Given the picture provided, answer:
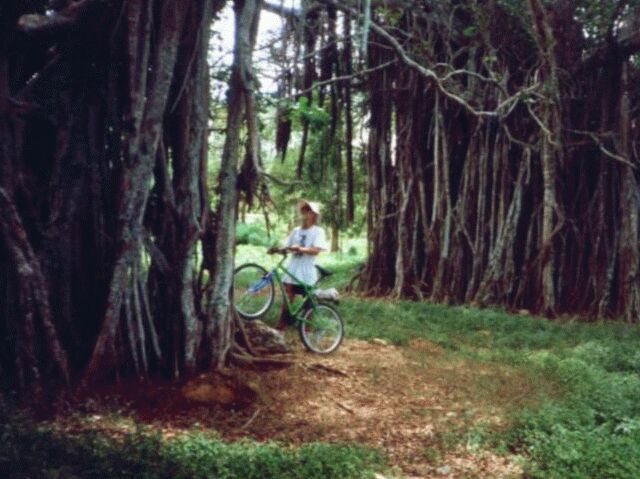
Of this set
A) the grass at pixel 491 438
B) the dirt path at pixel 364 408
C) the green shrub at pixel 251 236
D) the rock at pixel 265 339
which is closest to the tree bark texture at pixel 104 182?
the dirt path at pixel 364 408

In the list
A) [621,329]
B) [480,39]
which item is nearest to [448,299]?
[621,329]

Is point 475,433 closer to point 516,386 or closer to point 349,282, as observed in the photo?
point 516,386

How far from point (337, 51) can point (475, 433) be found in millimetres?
7495

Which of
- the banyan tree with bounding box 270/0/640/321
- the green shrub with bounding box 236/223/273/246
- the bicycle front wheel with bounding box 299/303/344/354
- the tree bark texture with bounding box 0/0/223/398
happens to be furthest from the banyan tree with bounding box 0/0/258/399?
the green shrub with bounding box 236/223/273/246

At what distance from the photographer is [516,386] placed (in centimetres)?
574

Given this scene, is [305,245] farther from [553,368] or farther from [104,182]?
[553,368]

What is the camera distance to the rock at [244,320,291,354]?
606 centimetres

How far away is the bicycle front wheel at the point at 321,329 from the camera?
6.45 metres

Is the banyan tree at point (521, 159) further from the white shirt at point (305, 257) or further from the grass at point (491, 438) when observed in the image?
the white shirt at point (305, 257)

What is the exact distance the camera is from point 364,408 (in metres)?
5.12

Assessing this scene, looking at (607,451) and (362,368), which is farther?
(362,368)

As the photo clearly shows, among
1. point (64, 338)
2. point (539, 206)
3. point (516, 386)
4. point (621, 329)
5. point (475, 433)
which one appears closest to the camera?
point (475, 433)

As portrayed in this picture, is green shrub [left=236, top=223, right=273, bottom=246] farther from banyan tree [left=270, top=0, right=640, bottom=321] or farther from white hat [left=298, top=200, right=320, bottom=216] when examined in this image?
white hat [left=298, top=200, right=320, bottom=216]

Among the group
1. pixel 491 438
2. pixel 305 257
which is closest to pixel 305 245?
pixel 305 257
